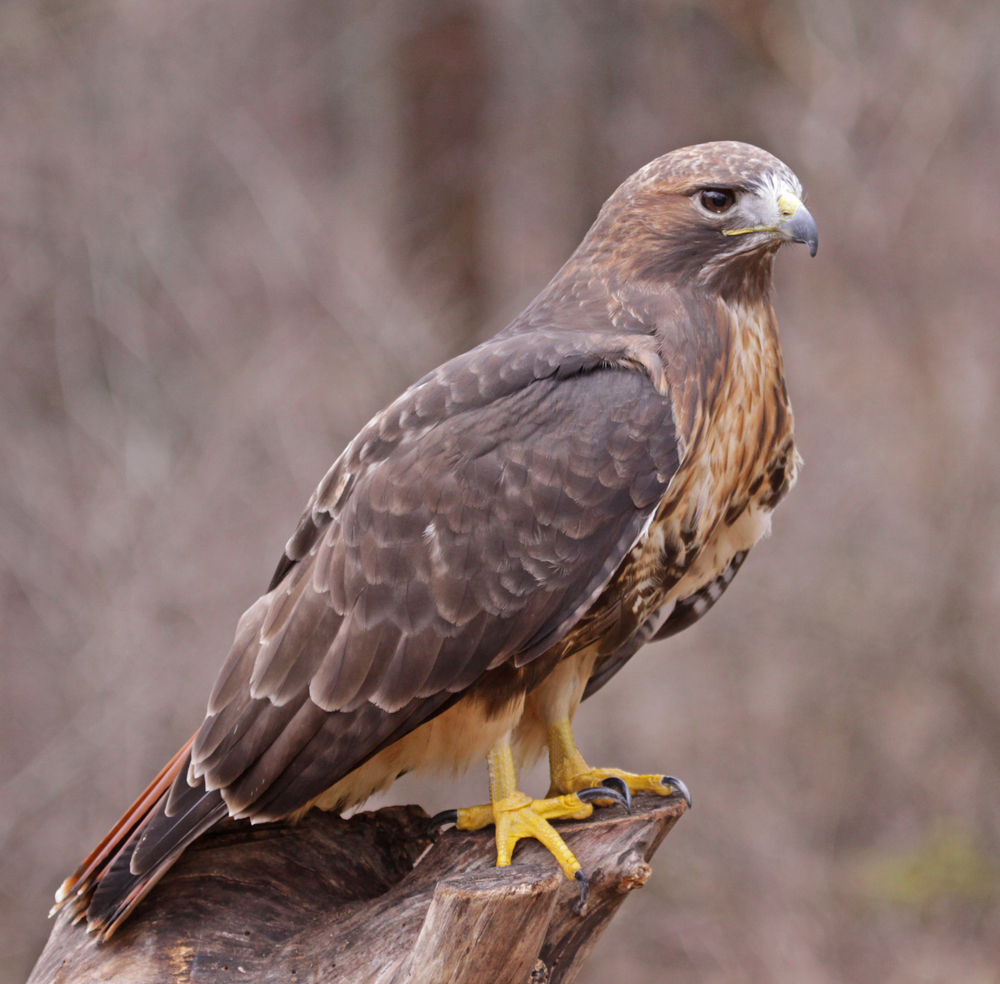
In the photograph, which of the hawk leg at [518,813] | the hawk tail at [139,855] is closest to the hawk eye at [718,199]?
the hawk leg at [518,813]

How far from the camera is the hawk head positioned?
284 centimetres

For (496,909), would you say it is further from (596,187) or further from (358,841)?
(596,187)

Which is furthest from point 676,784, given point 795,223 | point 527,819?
point 795,223

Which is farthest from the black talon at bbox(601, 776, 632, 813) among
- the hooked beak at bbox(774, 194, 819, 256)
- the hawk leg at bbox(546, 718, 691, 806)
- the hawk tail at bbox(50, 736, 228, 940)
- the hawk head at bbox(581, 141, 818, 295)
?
the hooked beak at bbox(774, 194, 819, 256)

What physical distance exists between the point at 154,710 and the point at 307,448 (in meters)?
1.49

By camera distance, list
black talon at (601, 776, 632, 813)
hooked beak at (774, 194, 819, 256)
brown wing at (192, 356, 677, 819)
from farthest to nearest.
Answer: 1. black talon at (601, 776, 632, 813)
2. hooked beak at (774, 194, 819, 256)
3. brown wing at (192, 356, 677, 819)

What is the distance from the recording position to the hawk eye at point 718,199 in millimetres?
2891

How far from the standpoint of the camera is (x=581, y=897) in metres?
2.67

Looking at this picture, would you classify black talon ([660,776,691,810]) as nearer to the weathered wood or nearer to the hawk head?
the weathered wood

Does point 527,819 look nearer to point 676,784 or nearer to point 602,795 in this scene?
point 602,795

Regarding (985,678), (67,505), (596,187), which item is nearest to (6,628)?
(67,505)

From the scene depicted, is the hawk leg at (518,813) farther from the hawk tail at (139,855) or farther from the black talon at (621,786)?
the hawk tail at (139,855)

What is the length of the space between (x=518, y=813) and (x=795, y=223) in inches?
60.1

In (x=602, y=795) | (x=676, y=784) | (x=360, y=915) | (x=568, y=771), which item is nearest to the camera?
(x=360, y=915)
